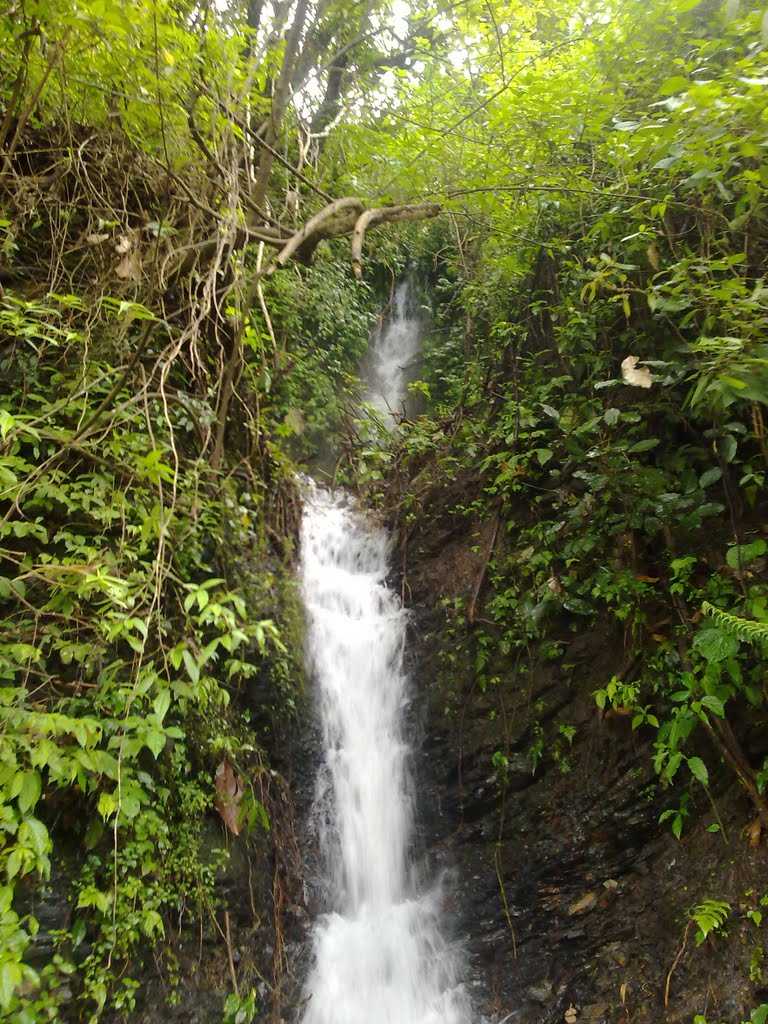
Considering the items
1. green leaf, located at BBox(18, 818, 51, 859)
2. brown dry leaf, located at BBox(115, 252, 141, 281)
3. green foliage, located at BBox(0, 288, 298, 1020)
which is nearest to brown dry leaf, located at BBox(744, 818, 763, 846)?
green foliage, located at BBox(0, 288, 298, 1020)

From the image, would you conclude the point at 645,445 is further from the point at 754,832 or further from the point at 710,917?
the point at 710,917

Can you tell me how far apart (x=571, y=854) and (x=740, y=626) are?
2001 mm

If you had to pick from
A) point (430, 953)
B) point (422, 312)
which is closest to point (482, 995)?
point (430, 953)

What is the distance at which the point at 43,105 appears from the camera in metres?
3.99

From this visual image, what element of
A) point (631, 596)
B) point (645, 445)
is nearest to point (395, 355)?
point (645, 445)

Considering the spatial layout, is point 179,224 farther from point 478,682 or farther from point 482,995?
point 482,995

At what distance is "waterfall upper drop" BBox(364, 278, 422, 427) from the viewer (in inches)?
343

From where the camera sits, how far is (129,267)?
4.02 m

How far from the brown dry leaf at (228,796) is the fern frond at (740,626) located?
9.41ft

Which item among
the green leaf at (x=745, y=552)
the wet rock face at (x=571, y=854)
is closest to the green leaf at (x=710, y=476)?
the green leaf at (x=745, y=552)

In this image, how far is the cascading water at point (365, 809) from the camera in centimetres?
369

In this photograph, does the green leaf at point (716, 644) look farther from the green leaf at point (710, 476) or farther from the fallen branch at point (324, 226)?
the fallen branch at point (324, 226)

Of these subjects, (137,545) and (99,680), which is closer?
(99,680)

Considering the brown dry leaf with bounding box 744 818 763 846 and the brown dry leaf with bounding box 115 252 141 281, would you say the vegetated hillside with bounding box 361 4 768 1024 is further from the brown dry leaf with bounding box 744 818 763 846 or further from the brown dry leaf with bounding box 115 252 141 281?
the brown dry leaf with bounding box 115 252 141 281
